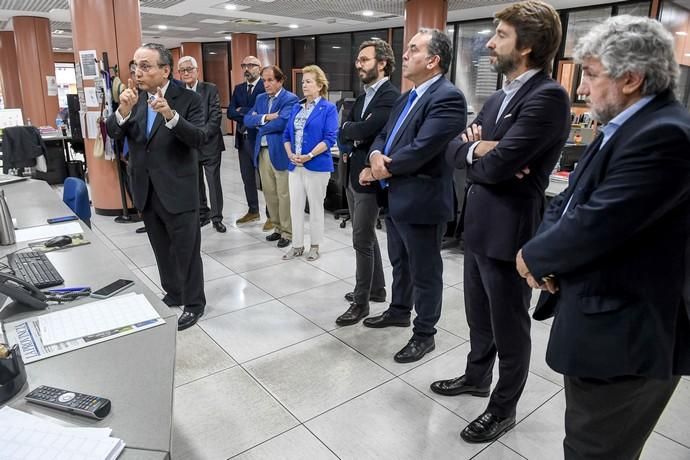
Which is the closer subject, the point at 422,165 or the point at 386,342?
the point at 422,165

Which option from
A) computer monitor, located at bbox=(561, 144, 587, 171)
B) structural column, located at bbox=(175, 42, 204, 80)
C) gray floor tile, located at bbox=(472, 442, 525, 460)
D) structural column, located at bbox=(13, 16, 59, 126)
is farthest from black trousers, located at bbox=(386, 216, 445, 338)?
structural column, located at bbox=(175, 42, 204, 80)

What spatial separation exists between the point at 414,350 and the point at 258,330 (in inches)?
39.3

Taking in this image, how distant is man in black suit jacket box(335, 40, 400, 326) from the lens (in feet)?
9.59

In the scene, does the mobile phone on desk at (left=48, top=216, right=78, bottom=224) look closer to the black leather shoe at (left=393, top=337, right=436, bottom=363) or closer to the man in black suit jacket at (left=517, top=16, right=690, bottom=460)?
the black leather shoe at (left=393, top=337, right=436, bottom=363)

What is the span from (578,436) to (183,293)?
2.47 metres

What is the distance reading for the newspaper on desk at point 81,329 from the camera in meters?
1.37

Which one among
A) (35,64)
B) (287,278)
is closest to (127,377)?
(287,278)

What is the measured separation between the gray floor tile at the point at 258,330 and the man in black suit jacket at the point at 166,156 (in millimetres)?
231

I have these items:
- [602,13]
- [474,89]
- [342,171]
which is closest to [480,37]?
[474,89]

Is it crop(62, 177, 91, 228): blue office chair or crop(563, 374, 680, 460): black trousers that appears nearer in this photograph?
crop(563, 374, 680, 460): black trousers

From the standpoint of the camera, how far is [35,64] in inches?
385

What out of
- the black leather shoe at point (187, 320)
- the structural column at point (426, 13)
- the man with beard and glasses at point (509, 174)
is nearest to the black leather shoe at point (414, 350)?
the man with beard and glasses at point (509, 174)

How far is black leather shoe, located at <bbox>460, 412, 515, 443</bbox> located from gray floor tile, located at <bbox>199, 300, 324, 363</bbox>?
118 centimetres

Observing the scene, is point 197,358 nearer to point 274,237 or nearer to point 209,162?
point 274,237
